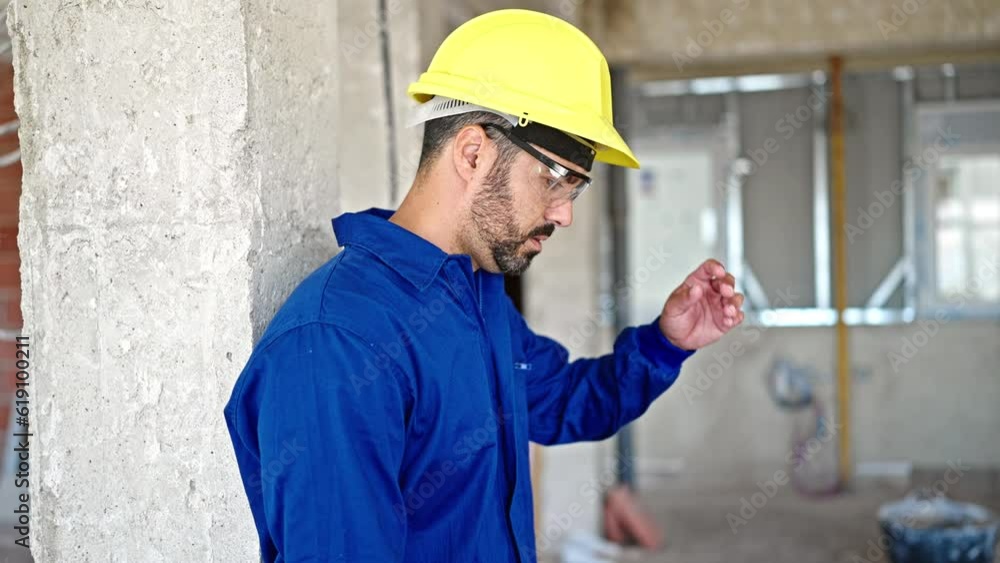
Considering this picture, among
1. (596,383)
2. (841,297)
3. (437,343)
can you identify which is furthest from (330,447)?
(841,297)

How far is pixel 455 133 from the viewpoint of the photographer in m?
1.44

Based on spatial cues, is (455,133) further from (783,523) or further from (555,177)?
(783,523)

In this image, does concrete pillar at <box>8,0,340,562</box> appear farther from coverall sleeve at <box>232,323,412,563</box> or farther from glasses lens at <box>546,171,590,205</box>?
glasses lens at <box>546,171,590,205</box>

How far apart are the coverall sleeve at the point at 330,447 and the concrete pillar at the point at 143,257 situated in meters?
0.31

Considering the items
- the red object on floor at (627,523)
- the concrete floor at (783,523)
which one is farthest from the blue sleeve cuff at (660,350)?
the red object on floor at (627,523)

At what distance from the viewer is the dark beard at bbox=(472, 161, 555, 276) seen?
1433 millimetres

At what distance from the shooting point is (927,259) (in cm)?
741

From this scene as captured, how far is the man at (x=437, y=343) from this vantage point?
113 cm

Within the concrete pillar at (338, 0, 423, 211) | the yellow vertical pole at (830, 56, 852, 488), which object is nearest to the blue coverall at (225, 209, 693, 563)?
the concrete pillar at (338, 0, 423, 211)

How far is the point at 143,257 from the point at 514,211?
23.7 inches

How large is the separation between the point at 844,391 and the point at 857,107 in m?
2.30

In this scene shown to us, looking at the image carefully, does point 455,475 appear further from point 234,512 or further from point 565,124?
point 565,124

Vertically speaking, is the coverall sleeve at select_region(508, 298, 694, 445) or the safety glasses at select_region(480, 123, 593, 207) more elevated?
the safety glasses at select_region(480, 123, 593, 207)

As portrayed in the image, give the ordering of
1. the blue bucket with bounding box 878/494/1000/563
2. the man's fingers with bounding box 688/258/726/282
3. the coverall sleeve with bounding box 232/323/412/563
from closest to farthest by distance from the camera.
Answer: the coverall sleeve with bounding box 232/323/412/563, the man's fingers with bounding box 688/258/726/282, the blue bucket with bounding box 878/494/1000/563
